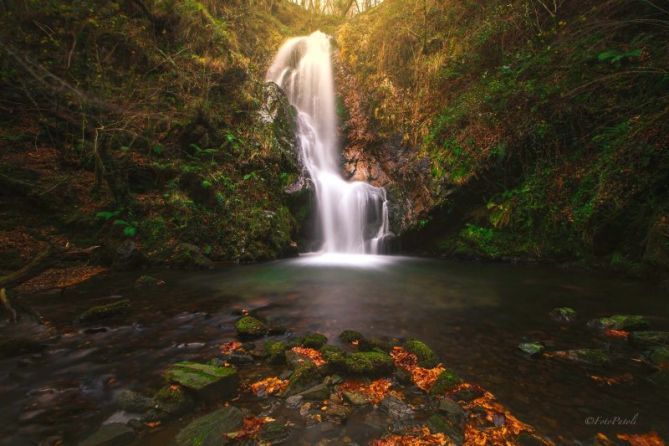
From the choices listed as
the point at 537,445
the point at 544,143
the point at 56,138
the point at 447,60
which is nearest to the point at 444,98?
the point at 447,60

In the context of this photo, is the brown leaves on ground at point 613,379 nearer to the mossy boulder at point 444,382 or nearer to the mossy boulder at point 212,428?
the mossy boulder at point 444,382

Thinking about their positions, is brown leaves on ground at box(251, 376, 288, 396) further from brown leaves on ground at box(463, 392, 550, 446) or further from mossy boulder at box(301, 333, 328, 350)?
brown leaves on ground at box(463, 392, 550, 446)

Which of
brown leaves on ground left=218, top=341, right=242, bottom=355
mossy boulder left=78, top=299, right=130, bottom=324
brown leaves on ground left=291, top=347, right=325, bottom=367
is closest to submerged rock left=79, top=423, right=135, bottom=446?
brown leaves on ground left=218, top=341, right=242, bottom=355

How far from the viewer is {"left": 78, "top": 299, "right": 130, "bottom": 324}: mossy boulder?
438 cm

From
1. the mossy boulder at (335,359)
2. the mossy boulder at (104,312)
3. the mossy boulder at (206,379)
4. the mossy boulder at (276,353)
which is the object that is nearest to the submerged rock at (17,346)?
the mossy boulder at (104,312)

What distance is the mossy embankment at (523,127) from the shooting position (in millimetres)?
6129

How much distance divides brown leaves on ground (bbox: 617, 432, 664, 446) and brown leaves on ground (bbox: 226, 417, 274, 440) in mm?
2513

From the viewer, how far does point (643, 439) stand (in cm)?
209

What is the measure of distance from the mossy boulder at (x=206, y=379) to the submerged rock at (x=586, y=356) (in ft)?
11.0

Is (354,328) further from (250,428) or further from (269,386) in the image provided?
(250,428)

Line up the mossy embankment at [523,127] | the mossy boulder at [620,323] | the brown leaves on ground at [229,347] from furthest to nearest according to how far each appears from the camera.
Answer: the mossy embankment at [523,127]
the mossy boulder at [620,323]
the brown leaves on ground at [229,347]

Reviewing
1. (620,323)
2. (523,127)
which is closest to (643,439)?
(620,323)

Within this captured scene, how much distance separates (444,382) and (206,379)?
6.90 ft

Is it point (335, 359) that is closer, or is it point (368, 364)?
point (368, 364)
